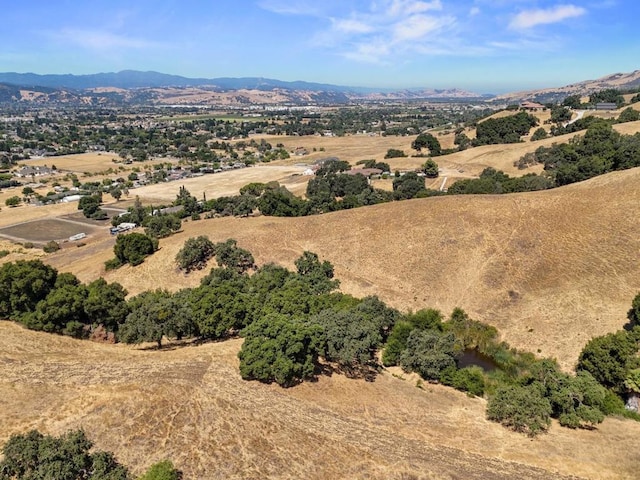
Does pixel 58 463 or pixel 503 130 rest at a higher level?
pixel 503 130

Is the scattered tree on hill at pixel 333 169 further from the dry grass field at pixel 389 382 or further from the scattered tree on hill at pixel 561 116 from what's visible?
the scattered tree on hill at pixel 561 116

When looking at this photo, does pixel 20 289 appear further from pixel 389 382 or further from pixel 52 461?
pixel 389 382

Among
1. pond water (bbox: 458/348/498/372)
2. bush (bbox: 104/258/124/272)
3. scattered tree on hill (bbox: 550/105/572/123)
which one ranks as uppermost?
scattered tree on hill (bbox: 550/105/572/123)

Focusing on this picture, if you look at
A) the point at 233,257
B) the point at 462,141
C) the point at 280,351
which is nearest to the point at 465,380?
the point at 280,351

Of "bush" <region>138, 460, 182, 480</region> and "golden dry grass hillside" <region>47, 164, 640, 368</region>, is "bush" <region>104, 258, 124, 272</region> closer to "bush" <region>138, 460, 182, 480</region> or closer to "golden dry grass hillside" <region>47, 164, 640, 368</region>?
"golden dry grass hillside" <region>47, 164, 640, 368</region>

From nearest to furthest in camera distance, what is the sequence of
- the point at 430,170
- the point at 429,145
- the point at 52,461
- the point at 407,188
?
the point at 52,461 < the point at 407,188 < the point at 430,170 < the point at 429,145

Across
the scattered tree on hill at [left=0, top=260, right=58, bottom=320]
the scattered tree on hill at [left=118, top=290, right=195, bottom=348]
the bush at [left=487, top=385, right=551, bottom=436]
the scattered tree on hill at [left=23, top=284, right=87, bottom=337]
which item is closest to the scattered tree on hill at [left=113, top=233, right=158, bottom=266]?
the scattered tree on hill at [left=0, top=260, right=58, bottom=320]
